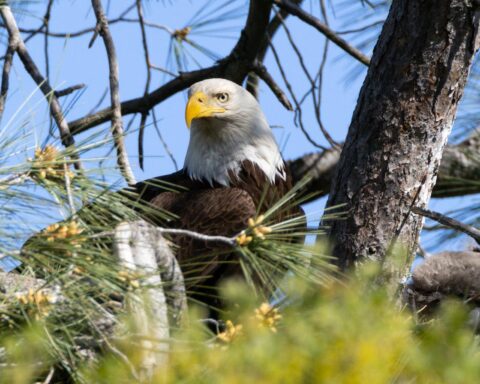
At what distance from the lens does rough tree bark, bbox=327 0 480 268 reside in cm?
306

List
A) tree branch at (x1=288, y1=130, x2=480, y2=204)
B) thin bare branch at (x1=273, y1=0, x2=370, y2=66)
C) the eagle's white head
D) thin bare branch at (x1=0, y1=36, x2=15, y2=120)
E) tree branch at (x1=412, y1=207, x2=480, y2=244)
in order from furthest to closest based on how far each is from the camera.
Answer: tree branch at (x1=288, y1=130, x2=480, y2=204) < the eagle's white head < thin bare branch at (x1=273, y1=0, x2=370, y2=66) < thin bare branch at (x1=0, y1=36, x2=15, y2=120) < tree branch at (x1=412, y1=207, x2=480, y2=244)

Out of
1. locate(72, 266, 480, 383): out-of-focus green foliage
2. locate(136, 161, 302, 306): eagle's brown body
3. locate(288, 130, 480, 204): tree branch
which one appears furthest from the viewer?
locate(288, 130, 480, 204): tree branch

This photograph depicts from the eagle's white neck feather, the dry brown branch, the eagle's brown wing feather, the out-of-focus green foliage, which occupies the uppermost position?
the dry brown branch

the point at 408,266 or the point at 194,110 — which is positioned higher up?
the point at 194,110

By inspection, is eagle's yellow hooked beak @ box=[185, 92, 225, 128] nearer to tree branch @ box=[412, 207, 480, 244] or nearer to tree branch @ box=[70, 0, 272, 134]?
tree branch @ box=[70, 0, 272, 134]

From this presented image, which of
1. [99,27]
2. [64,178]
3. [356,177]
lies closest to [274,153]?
[99,27]

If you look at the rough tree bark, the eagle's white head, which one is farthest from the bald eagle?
the rough tree bark

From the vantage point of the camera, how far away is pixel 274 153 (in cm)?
436

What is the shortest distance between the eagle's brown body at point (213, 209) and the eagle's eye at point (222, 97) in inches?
9.9

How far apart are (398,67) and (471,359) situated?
5.09 ft

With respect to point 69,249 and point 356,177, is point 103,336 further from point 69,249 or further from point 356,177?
point 356,177

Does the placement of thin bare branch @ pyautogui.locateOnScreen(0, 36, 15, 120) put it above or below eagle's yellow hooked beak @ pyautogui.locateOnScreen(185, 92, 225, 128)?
above

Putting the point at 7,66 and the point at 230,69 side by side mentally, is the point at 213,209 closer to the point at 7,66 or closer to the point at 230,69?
the point at 230,69

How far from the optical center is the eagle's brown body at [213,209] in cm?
380
